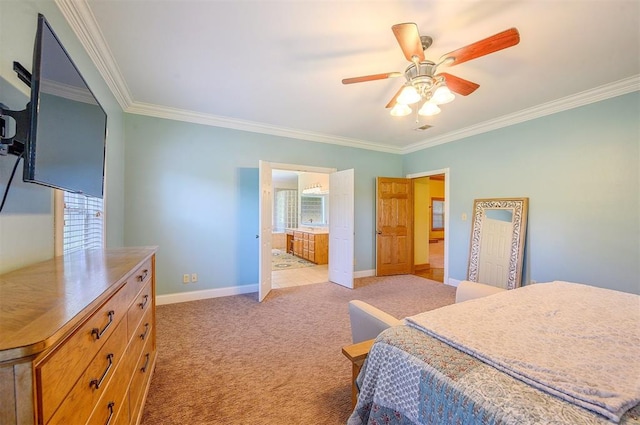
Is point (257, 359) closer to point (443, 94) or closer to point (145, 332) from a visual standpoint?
point (145, 332)

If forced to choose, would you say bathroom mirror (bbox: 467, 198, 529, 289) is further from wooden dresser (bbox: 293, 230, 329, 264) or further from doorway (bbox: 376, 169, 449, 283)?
wooden dresser (bbox: 293, 230, 329, 264)

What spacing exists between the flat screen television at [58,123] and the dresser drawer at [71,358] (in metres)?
0.62

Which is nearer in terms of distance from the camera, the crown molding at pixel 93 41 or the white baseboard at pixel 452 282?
the crown molding at pixel 93 41

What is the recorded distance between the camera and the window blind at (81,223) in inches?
76.4

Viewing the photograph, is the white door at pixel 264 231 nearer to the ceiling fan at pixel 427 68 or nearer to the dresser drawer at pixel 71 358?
the ceiling fan at pixel 427 68

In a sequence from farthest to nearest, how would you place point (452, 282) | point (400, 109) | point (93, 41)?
point (452, 282) < point (400, 109) < point (93, 41)

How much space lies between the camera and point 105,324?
991 millimetres

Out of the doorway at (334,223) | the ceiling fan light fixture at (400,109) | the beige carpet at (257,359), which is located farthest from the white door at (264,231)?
the ceiling fan light fixture at (400,109)

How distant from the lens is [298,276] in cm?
517

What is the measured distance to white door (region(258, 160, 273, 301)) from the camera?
146 inches

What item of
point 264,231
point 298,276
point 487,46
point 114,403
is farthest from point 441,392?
point 298,276

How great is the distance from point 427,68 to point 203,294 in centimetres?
380

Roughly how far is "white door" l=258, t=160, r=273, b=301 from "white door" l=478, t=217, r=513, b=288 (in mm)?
3244

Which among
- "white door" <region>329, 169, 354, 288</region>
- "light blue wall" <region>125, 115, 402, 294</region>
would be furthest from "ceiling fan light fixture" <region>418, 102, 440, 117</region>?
"light blue wall" <region>125, 115, 402, 294</region>
